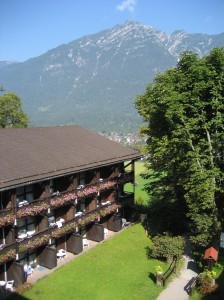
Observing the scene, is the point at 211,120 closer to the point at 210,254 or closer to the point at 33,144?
the point at 210,254

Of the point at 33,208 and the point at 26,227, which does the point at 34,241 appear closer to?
the point at 26,227

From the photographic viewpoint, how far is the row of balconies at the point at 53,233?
75.0ft

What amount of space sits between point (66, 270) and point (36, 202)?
5.71 metres

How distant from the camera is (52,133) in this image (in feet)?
107

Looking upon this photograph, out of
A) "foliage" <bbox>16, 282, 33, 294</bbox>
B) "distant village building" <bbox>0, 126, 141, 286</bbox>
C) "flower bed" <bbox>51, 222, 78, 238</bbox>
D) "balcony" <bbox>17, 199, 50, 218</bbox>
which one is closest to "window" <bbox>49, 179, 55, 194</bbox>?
"distant village building" <bbox>0, 126, 141, 286</bbox>

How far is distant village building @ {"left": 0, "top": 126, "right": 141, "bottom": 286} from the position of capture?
23.5 metres

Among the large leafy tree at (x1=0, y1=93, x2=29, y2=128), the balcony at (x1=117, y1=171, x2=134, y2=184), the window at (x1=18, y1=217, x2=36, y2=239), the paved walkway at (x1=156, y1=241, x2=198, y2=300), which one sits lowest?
the paved walkway at (x1=156, y1=241, x2=198, y2=300)

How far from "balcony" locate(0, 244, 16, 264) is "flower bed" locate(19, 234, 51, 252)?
65 cm

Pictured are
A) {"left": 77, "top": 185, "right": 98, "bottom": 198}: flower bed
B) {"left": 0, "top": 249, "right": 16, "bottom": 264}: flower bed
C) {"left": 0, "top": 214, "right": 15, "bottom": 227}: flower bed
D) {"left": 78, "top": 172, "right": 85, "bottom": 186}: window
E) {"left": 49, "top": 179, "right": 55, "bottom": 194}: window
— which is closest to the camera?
{"left": 0, "top": 214, "right": 15, "bottom": 227}: flower bed

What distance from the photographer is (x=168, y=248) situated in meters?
27.7

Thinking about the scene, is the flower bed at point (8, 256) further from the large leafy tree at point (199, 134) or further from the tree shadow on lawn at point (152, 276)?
the large leafy tree at point (199, 134)

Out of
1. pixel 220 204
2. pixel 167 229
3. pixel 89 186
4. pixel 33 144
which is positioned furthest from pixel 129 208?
pixel 33 144

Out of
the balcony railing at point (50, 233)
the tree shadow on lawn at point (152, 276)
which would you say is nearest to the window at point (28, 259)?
the balcony railing at point (50, 233)

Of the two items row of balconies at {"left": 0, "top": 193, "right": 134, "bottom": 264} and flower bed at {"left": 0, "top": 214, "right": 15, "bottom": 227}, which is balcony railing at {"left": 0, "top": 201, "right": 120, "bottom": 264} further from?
flower bed at {"left": 0, "top": 214, "right": 15, "bottom": 227}
